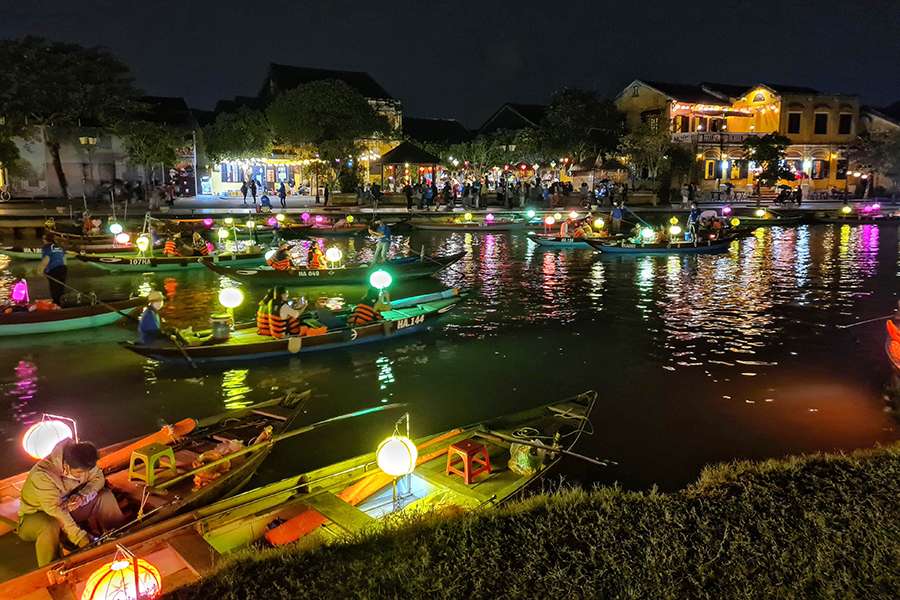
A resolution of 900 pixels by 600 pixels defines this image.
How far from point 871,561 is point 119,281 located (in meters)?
20.7

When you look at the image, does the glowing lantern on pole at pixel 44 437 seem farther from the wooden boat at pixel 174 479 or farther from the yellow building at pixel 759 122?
the yellow building at pixel 759 122

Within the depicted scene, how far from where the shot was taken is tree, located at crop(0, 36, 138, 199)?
3706 cm

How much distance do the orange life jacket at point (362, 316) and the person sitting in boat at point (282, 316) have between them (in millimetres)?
1099

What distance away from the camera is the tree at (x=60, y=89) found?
37062mm

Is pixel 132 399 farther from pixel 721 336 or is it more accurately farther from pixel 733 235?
pixel 733 235

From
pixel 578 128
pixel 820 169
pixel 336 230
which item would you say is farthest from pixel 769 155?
pixel 336 230

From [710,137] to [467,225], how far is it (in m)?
25.0

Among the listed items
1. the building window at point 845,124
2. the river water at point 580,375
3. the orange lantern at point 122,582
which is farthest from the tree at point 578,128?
the orange lantern at point 122,582

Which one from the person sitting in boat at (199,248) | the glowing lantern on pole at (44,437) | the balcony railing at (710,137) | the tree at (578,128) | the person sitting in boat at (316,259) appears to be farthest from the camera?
the balcony railing at (710,137)

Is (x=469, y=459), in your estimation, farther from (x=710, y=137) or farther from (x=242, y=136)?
(x=710, y=137)

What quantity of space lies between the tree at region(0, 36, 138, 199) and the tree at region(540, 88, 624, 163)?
26.8 metres

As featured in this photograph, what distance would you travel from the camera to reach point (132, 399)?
1083 cm

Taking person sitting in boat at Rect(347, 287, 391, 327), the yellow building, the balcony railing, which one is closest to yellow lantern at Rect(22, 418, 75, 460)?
person sitting in boat at Rect(347, 287, 391, 327)

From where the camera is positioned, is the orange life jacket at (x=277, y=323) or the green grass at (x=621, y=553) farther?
the orange life jacket at (x=277, y=323)
